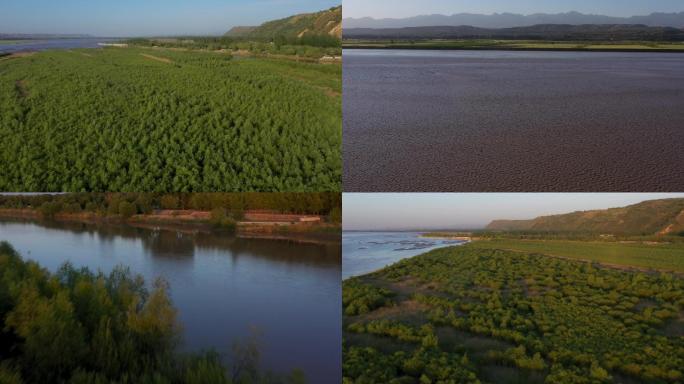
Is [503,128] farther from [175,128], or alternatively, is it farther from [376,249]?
[175,128]

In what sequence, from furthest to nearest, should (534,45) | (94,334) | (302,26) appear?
(534,45), (302,26), (94,334)

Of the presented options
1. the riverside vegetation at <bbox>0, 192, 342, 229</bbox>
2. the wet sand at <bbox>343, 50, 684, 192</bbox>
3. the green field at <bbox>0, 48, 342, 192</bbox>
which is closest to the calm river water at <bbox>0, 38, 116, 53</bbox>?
the green field at <bbox>0, 48, 342, 192</bbox>

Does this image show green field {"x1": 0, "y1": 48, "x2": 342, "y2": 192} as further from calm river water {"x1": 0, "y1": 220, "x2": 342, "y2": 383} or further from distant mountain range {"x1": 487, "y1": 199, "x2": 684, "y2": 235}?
distant mountain range {"x1": 487, "y1": 199, "x2": 684, "y2": 235}

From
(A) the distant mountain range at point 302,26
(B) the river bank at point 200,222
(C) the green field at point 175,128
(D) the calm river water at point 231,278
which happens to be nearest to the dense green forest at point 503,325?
(D) the calm river water at point 231,278

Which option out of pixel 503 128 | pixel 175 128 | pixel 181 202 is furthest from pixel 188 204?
pixel 503 128

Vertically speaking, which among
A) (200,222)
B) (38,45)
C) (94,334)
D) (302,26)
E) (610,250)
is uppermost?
(302,26)
